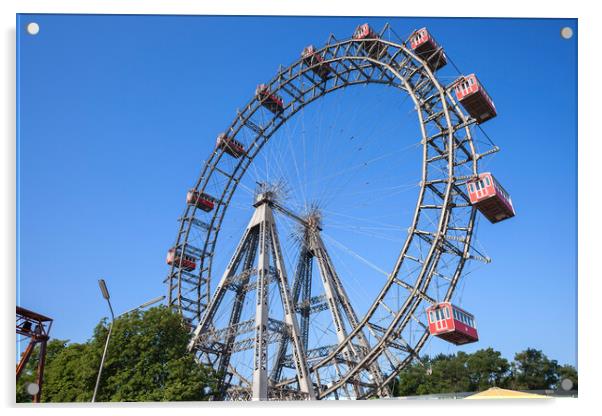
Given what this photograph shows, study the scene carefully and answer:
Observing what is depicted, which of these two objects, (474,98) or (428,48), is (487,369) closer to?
(474,98)

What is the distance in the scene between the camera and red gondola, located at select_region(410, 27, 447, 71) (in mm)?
16797

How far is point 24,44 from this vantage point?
39.9 feet

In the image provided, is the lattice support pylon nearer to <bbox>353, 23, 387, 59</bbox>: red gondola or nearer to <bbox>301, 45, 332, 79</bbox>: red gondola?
<bbox>301, 45, 332, 79</bbox>: red gondola

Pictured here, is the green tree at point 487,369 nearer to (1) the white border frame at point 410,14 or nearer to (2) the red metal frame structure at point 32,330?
(1) the white border frame at point 410,14

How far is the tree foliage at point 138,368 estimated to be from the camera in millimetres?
15164

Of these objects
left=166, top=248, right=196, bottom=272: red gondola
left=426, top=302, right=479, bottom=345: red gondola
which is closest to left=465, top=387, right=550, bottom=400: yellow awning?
left=426, top=302, right=479, bottom=345: red gondola

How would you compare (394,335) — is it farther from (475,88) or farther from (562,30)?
(562,30)

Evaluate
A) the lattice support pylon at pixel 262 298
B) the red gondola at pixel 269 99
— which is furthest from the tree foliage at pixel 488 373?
the red gondola at pixel 269 99

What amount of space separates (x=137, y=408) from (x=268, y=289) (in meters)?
7.90

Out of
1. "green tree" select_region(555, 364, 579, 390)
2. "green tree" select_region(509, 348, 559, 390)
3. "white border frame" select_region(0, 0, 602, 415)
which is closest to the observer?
"white border frame" select_region(0, 0, 602, 415)

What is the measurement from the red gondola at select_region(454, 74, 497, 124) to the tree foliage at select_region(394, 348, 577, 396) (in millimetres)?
Answer: 6629

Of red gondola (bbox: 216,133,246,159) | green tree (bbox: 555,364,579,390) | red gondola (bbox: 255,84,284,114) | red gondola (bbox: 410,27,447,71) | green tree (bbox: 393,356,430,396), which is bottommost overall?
green tree (bbox: 555,364,579,390)
